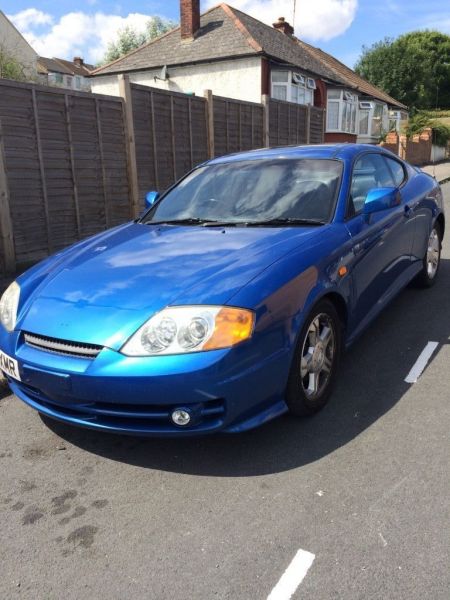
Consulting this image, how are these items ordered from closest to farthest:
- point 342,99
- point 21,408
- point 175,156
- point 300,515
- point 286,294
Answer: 1. point 300,515
2. point 286,294
3. point 21,408
4. point 175,156
5. point 342,99

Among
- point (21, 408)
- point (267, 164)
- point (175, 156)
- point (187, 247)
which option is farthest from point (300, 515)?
point (175, 156)

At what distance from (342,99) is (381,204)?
28283 mm

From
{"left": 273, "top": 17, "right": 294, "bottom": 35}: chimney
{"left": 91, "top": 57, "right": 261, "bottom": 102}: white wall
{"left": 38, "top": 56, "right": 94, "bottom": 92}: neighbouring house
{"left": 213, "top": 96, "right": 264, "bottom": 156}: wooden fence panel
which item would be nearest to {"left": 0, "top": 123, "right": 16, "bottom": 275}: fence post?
{"left": 213, "top": 96, "right": 264, "bottom": 156}: wooden fence panel

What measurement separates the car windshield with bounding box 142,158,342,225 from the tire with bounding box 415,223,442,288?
2.05 meters

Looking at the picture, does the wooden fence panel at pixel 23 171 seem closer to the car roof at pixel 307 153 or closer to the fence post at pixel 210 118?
the car roof at pixel 307 153

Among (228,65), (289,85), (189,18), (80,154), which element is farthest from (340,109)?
(80,154)

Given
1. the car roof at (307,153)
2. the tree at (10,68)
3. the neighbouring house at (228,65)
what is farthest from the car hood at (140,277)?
the neighbouring house at (228,65)

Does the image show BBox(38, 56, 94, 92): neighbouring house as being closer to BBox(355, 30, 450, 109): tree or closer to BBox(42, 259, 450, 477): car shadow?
BBox(355, 30, 450, 109): tree

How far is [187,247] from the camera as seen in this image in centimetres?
324

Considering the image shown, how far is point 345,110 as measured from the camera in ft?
98.8

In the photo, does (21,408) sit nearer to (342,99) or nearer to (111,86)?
(111,86)

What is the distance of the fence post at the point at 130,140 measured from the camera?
309 inches

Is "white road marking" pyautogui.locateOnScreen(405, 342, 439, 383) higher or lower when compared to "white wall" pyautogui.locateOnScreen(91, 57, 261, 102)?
lower

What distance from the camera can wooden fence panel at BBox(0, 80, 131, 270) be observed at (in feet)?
20.9
